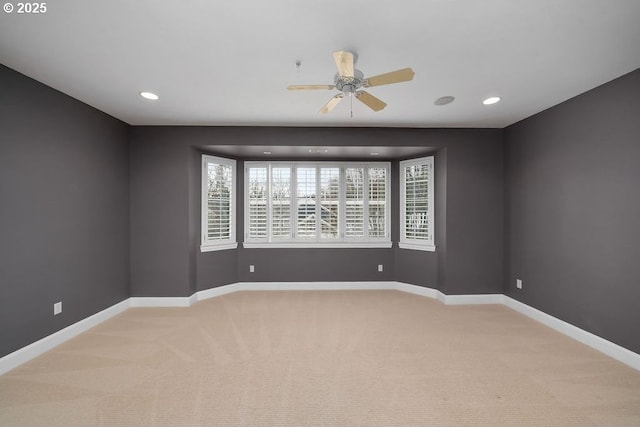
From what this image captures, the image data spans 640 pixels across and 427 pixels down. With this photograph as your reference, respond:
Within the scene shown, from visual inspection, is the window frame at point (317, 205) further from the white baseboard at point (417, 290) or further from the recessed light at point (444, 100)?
the recessed light at point (444, 100)

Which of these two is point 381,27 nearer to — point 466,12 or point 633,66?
point 466,12

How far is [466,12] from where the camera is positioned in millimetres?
1651

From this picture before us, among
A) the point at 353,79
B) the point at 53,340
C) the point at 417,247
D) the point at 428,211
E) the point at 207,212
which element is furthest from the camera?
the point at 417,247

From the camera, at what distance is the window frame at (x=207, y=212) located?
13.6 feet

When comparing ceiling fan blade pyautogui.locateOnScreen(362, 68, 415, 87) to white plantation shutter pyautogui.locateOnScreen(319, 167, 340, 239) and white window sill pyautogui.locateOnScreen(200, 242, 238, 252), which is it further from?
white window sill pyautogui.locateOnScreen(200, 242, 238, 252)

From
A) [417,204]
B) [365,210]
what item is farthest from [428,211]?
[365,210]

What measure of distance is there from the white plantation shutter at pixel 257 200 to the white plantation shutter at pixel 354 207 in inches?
57.1

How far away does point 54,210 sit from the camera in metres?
2.73

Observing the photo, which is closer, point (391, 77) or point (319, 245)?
point (391, 77)

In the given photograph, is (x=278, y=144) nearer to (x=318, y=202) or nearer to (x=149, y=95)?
(x=318, y=202)

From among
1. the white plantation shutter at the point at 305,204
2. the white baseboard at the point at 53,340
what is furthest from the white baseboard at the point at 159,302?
the white plantation shutter at the point at 305,204

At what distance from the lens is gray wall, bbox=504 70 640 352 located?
2.41 metres

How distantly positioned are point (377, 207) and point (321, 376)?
10.2 ft

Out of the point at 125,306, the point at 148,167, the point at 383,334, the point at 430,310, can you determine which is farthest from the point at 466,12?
the point at 125,306
